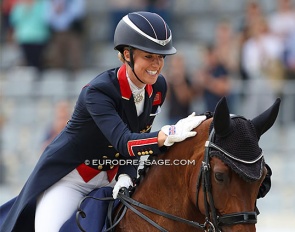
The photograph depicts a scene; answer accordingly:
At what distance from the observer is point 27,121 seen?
42.2 feet

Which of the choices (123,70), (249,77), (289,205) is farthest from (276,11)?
(123,70)

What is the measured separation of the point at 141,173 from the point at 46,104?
7522 millimetres

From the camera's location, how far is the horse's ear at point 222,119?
15.1ft

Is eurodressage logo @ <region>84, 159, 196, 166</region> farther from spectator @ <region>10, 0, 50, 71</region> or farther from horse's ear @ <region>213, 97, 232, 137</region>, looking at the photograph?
spectator @ <region>10, 0, 50, 71</region>

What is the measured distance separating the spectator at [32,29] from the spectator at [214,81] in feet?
9.84

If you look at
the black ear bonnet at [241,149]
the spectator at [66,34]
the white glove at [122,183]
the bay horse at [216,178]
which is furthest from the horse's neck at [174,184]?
the spectator at [66,34]

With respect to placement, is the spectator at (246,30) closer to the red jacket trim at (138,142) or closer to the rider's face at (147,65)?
the rider's face at (147,65)

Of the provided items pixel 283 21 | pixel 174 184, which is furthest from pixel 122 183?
pixel 283 21

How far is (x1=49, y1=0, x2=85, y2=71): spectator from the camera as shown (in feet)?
45.0

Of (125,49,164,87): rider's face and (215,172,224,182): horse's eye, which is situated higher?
(125,49,164,87): rider's face

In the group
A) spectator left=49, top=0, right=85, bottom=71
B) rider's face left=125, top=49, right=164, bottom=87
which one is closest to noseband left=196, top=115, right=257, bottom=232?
rider's face left=125, top=49, right=164, bottom=87

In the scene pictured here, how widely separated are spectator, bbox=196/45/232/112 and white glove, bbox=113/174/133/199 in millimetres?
6348

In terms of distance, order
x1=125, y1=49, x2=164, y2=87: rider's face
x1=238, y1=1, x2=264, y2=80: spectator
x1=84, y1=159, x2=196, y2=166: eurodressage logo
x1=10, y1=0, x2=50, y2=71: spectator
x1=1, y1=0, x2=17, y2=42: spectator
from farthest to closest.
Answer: x1=1, y1=0, x2=17, y2=42: spectator
x1=10, y1=0, x2=50, y2=71: spectator
x1=238, y1=1, x2=264, y2=80: spectator
x1=125, y1=49, x2=164, y2=87: rider's face
x1=84, y1=159, x2=196, y2=166: eurodressage logo

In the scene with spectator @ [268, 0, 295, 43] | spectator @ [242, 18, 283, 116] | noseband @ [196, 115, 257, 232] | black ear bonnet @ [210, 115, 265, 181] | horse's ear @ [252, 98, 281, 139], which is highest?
spectator @ [268, 0, 295, 43]
